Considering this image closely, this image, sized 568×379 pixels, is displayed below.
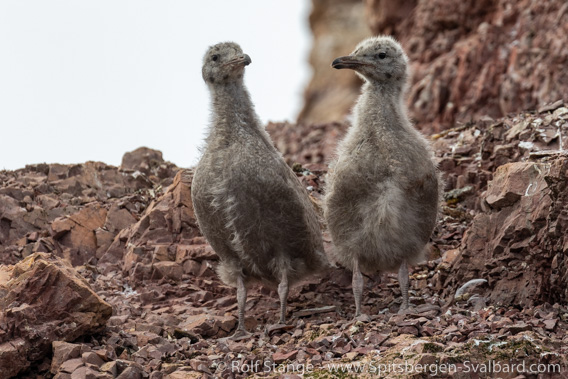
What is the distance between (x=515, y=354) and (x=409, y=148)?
7.51 feet

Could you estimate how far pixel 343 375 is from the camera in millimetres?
6160

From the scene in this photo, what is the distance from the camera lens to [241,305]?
25.7 feet

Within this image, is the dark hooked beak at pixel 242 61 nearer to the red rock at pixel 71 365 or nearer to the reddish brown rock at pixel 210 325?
the reddish brown rock at pixel 210 325

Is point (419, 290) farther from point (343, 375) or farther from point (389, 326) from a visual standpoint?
point (343, 375)

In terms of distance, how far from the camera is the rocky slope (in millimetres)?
6562

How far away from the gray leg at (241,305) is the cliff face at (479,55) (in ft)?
23.9

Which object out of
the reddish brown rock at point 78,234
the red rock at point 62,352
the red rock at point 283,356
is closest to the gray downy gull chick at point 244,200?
the red rock at point 283,356

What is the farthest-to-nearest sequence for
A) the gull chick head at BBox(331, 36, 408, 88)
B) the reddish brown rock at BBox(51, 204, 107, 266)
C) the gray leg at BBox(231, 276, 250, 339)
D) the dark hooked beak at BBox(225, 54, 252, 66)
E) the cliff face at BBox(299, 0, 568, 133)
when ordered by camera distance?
the cliff face at BBox(299, 0, 568, 133) → the reddish brown rock at BBox(51, 204, 107, 266) → the gull chick head at BBox(331, 36, 408, 88) → the dark hooked beak at BBox(225, 54, 252, 66) → the gray leg at BBox(231, 276, 250, 339)

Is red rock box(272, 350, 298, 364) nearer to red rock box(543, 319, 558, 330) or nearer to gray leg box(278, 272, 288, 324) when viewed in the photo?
gray leg box(278, 272, 288, 324)

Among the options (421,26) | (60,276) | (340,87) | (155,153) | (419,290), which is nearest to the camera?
(60,276)

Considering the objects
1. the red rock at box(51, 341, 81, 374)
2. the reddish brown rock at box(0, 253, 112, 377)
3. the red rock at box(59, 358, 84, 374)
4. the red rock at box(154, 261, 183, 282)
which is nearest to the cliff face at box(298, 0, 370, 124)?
the red rock at box(154, 261, 183, 282)

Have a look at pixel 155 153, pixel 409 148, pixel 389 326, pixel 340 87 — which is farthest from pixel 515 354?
pixel 340 87

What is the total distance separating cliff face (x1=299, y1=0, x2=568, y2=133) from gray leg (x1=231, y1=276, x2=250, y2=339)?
23.9 feet

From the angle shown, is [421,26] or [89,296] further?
[421,26]
